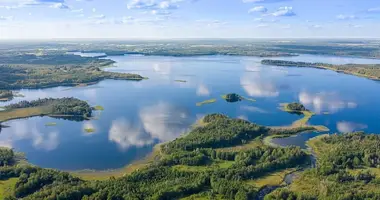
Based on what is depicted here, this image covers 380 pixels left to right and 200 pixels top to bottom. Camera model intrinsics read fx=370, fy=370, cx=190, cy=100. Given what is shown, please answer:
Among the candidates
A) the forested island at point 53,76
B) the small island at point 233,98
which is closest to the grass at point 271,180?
the small island at point 233,98

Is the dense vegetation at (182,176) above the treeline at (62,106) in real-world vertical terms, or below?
below

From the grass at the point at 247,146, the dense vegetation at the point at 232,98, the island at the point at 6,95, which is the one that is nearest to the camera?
the grass at the point at 247,146

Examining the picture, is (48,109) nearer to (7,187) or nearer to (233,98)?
(7,187)

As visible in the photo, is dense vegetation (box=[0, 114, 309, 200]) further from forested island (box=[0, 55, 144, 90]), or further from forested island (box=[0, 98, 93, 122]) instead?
A: forested island (box=[0, 55, 144, 90])

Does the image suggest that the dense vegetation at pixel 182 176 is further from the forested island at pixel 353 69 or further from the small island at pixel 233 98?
the forested island at pixel 353 69

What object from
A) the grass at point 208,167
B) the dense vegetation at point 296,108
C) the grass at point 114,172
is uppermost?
the dense vegetation at point 296,108

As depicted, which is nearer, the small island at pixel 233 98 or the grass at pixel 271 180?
the grass at pixel 271 180

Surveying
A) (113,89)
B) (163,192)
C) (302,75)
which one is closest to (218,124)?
(163,192)

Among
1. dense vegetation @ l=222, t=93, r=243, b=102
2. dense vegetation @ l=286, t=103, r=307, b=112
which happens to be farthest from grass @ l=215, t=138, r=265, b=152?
dense vegetation @ l=222, t=93, r=243, b=102
